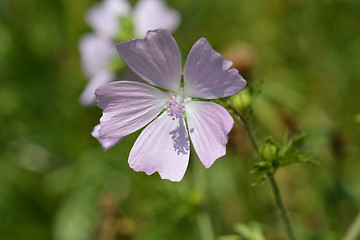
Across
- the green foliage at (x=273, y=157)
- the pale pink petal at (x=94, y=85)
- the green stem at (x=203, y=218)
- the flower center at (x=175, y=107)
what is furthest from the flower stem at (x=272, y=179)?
the pale pink petal at (x=94, y=85)

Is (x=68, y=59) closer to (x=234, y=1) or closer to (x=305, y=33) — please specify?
(x=234, y=1)

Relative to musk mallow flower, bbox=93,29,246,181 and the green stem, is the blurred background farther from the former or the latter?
musk mallow flower, bbox=93,29,246,181

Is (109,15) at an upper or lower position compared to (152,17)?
upper

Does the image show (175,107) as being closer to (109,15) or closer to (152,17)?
(152,17)

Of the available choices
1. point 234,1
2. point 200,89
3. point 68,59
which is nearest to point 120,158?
point 68,59

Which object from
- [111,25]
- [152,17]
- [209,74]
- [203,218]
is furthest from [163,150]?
[111,25]

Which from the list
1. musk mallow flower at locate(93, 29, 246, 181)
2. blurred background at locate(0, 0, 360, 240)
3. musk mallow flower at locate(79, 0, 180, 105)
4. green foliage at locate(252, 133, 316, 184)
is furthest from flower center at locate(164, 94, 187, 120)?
musk mallow flower at locate(79, 0, 180, 105)
